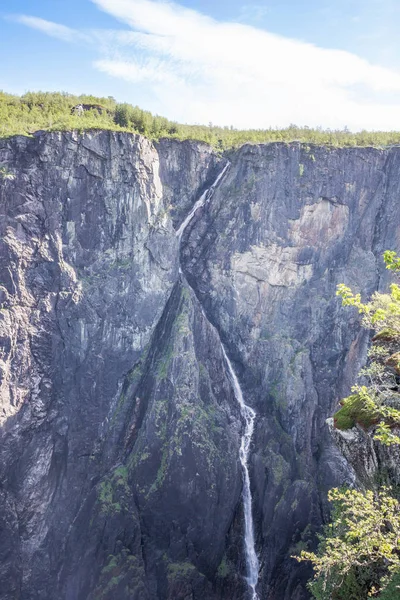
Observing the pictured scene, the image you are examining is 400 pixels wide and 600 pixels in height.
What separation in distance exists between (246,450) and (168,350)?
8574 millimetres

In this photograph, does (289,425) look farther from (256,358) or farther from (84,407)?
(84,407)

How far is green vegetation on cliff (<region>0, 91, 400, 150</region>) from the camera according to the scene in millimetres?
29062

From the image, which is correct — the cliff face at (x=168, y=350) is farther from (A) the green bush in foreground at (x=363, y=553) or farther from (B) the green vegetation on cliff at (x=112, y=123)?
(A) the green bush in foreground at (x=363, y=553)

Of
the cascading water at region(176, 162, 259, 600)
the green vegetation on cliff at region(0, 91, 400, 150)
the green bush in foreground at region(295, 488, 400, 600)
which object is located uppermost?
the green vegetation on cliff at region(0, 91, 400, 150)

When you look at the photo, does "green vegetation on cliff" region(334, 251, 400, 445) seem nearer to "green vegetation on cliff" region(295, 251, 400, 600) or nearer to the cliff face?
"green vegetation on cliff" region(295, 251, 400, 600)

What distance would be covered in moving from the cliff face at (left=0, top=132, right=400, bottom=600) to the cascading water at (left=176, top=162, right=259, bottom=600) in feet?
1.48

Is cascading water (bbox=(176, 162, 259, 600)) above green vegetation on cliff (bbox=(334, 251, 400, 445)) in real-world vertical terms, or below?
below

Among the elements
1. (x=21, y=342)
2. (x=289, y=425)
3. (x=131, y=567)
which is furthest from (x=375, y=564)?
(x=21, y=342)

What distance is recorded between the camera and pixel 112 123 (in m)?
32.1

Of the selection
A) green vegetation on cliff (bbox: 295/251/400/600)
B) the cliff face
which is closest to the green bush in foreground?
green vegetation on cliff (bbox: 295/251/400/600)

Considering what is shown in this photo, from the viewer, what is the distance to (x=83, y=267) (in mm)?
28688

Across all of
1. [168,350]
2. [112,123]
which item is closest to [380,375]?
[168,350]

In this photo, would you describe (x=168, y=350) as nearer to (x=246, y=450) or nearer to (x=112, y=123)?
(x=246, y=450)

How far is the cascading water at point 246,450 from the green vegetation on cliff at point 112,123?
16.2ft
